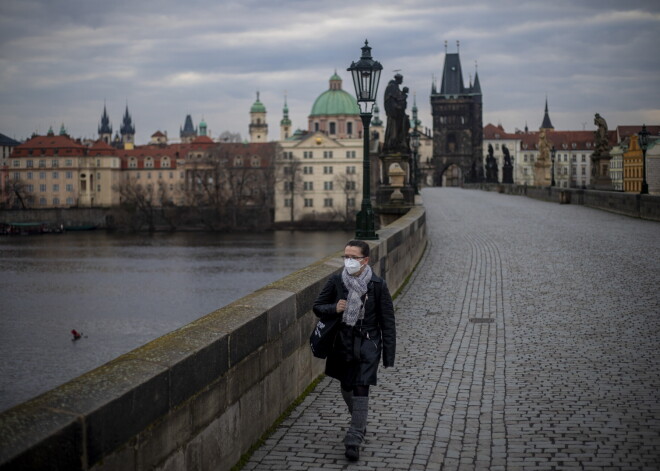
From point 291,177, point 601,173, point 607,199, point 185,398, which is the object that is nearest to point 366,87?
point 185,398

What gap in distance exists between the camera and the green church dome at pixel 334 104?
148125 mm

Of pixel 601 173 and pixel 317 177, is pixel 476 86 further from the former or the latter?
pixel 601 173

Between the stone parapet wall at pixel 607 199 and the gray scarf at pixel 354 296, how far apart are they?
2256 cm

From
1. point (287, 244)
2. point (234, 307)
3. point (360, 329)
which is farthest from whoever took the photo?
point (287, 244)

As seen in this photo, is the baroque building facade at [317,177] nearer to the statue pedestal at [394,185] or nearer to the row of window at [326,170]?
the row of window at [326,170]

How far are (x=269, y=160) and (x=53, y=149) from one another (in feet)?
116

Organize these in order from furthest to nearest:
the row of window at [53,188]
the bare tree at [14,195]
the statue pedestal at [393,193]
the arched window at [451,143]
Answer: the arched window at [451,143]
the row of window at [53,188]
the bare tree at [14,195]
the statue pedestal at [393,193]

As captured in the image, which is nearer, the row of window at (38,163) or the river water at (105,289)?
the river water at (105,289)

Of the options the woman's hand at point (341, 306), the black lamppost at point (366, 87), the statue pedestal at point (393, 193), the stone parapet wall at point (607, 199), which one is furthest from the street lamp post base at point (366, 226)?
the stone parapet wall at point (607, 199)

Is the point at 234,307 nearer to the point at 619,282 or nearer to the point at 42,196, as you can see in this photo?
the point at 619,282

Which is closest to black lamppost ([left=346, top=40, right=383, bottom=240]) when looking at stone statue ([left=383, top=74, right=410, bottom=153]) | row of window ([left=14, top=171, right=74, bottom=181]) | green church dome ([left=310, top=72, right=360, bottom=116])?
stone statue ([left=383, top=74, right=410, bottom=153])

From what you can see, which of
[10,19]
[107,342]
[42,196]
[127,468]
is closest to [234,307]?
[127,468]

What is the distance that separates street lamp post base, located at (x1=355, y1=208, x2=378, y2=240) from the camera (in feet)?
42.7

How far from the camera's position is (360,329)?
18.9ft
